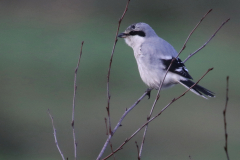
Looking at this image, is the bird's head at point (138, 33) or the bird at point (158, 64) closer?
the bird at point (158, 64)

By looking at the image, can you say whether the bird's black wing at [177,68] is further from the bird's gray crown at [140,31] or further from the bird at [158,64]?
the bird's gray crown at [140,31]

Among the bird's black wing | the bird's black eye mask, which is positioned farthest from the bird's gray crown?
the bird's black wing

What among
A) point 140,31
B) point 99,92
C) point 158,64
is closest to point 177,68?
point 158,64

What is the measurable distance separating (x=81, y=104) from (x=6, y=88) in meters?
2.51

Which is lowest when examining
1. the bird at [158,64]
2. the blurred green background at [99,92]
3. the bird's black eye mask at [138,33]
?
the blurred green background at [99,92]

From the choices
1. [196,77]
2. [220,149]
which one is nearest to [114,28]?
[196,77]

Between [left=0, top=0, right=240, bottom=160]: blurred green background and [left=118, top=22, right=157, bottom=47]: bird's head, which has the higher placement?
[left=118, top=22, right=157, bottom=47]: bird's head

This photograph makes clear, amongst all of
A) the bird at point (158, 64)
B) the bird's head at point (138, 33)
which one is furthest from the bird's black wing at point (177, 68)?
the bird's head at point (138, 33)

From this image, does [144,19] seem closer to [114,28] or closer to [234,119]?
[114,28]

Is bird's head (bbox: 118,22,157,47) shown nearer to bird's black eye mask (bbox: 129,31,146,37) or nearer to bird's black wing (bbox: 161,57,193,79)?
bird's black eye mask (bbox: 129,31,146,37)

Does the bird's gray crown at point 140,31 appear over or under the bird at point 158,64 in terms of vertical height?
over

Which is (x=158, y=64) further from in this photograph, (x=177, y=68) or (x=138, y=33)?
(x=138, y=33)

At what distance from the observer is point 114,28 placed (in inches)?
669

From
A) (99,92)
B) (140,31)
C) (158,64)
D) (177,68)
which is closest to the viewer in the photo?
(177,68)
